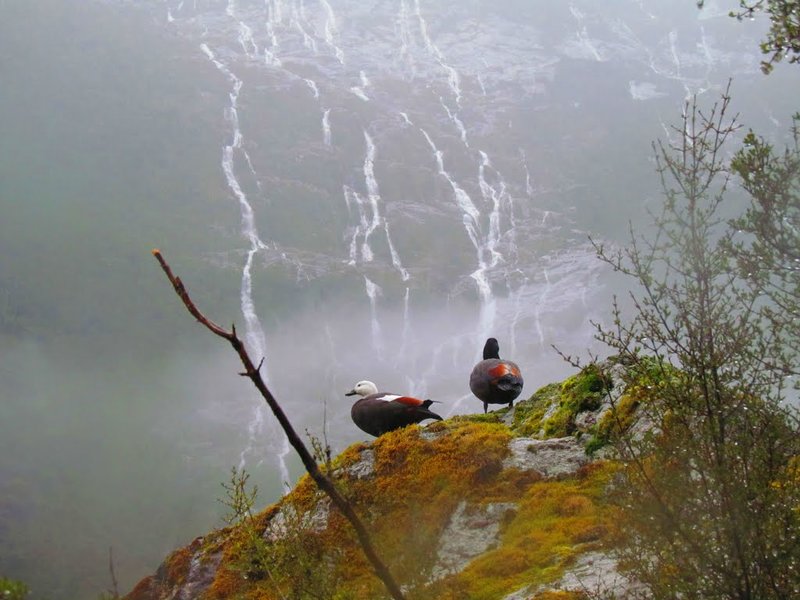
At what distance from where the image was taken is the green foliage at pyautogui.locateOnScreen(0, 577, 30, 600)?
3990 millimetres

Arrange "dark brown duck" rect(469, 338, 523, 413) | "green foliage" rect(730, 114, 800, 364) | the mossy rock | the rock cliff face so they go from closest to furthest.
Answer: "green foliage" rect(730, 114, 800, 364) < the rock cliff face < the mossy rock < "dark brown duck" rect(469, 338, 523, 413)

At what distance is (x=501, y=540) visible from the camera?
33.4 feet

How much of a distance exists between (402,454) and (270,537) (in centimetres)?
271


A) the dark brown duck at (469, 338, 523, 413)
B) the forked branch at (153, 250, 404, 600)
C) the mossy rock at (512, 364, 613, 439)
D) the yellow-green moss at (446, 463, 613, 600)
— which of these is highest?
the forked branch at (153, 250, 404, 600)

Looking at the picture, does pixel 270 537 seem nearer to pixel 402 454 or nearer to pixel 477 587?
pixel 402 454

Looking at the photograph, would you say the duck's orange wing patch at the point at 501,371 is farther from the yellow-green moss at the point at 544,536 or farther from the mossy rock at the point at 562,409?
the yellow-green moss at the point at 544,536

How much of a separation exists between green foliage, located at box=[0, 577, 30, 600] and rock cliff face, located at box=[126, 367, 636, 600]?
3049 millimetres

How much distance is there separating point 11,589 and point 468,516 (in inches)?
310

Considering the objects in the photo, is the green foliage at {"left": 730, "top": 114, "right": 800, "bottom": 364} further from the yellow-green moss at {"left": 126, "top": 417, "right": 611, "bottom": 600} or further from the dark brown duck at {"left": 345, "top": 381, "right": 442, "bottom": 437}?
the dark brown duck at {"left": 345, "top": 381, "right": 442, "bottom": 437}

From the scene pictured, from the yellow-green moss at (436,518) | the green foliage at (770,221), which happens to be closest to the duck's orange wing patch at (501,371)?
the yellow-green moss at (436,518)

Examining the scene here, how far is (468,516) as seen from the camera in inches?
431

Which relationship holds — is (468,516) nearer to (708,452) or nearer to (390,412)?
(390,412)

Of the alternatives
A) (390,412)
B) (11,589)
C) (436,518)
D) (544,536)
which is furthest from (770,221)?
(11,589)

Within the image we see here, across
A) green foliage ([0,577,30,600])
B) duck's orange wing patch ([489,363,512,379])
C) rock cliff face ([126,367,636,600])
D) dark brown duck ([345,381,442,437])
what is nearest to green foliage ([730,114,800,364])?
rock cliff face ([126,367,636,600])
